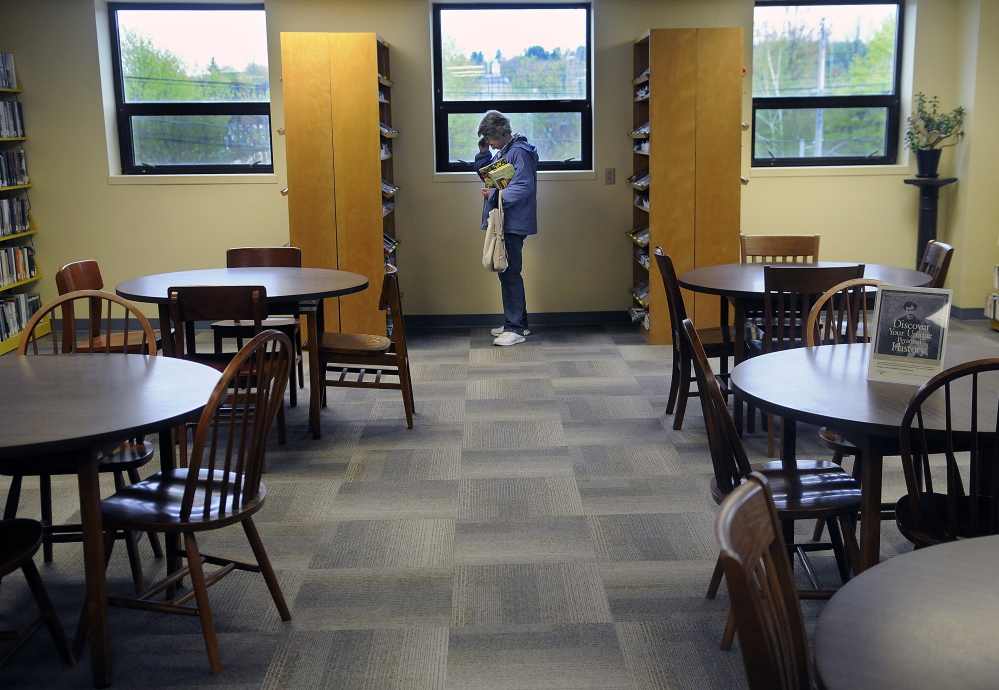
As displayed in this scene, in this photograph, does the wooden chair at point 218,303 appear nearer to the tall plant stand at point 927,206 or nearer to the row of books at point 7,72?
the row of books at point 7,72

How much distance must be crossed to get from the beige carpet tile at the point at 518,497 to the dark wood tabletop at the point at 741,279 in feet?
3.54

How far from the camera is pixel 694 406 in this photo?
4777 millimetres

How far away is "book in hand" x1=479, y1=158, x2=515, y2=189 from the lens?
6207 millimetres

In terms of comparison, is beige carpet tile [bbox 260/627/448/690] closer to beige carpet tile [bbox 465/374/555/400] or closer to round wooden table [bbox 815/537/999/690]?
round wooden table [bbox 815/537/999/690]

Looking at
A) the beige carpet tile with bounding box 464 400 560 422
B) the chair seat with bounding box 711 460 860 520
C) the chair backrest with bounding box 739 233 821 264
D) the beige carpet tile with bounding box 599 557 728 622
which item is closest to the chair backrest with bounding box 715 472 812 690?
the chair seat with bounding box 711 460 860 520

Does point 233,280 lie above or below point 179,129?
below

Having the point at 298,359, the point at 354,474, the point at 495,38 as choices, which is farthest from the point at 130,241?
the point at 354,474

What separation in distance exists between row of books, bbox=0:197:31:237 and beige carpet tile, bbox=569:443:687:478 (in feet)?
14.5

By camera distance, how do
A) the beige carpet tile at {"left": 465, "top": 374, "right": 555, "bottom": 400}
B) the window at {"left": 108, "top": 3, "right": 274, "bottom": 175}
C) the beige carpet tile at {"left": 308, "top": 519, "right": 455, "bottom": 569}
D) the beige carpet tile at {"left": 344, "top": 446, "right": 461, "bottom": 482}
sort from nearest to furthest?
the beige carpet tile at {"left": 308, "top": 519, "right": 455, "bottom": 569} → the beige carpet tile at {"left": 344, "top": 446, "right": 461, "bottom": 482} → the beige carpet tile at {"left": 465, "top": 374, "right": 555, "bottom": 400} → the window at {"left": 108, "top": 3, "right": 274, "bottom": 175}

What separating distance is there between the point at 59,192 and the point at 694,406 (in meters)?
4.79

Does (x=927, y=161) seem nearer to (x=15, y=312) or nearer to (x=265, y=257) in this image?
(x=265, y=257)

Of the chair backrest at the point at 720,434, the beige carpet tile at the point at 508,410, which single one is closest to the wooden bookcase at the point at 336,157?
the beige carpet tile at the point at 508,410

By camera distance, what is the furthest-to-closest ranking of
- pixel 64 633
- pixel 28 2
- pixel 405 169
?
1. pixel 405 169
2. pixel 28 2
3. pixel 64 633

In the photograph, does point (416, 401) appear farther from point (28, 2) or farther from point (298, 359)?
point (28, 2)
